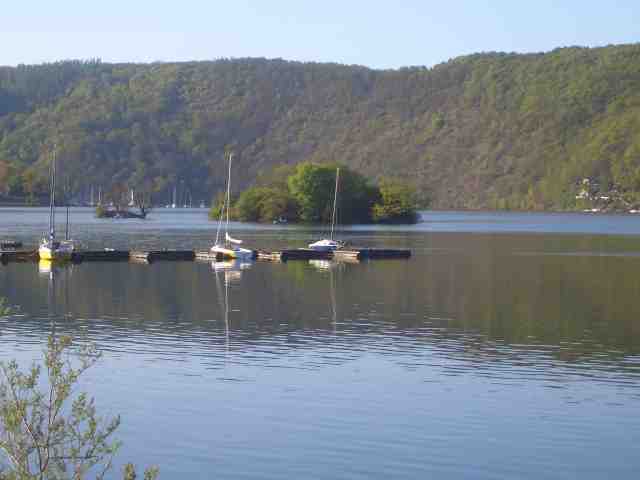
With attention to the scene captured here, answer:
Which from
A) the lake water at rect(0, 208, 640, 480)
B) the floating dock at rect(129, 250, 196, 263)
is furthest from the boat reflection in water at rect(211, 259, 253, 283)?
the floating dock at rect(129, 250, 196, 263)

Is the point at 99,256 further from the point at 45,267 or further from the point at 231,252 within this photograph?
the point at 231,252

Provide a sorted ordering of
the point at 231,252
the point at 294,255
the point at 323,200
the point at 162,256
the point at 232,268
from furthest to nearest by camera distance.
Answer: the point at 323,200 → the point at 294,255 → the point at 231,252 → the point at 162,256 → the point at 232,268

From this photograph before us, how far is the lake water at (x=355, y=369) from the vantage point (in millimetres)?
21391

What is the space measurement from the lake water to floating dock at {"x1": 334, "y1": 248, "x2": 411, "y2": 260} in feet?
53.4

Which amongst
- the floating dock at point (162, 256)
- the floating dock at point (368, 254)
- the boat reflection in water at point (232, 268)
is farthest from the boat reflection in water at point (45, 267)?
the floating dock at point (368, 254)

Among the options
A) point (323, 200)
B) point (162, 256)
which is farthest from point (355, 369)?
point (323, 200)

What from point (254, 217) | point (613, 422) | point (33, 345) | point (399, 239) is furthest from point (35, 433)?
point (254, 217)

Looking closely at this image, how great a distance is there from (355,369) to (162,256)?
45397 millimetres

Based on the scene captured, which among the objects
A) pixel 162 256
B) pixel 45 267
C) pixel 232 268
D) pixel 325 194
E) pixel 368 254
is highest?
pixel 325 194

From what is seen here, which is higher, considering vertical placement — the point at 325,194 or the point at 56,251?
the point at 325,194

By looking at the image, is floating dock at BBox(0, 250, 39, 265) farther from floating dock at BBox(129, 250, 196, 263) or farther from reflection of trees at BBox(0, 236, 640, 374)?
floating dock at BBox(129, 250, 196, 263)

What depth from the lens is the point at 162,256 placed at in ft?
243

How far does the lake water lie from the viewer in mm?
21391

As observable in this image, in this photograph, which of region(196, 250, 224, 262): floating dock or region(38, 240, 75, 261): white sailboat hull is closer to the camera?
region(38, 240, 75, 261): white sailboat hull
